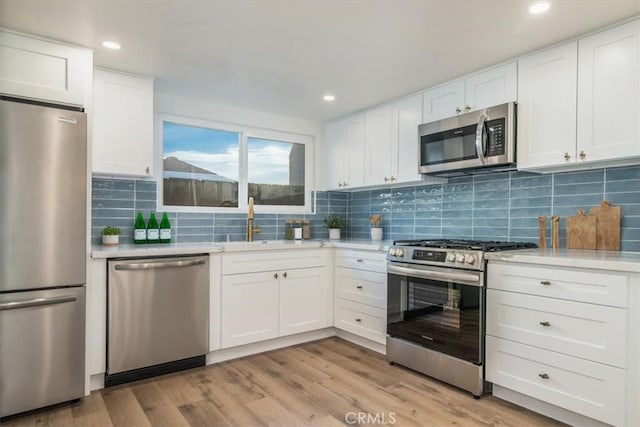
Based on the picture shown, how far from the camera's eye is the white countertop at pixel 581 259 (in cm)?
193

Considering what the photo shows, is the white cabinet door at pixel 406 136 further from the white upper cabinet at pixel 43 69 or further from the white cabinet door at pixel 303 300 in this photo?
the white upper cabinet at pixel 43 69

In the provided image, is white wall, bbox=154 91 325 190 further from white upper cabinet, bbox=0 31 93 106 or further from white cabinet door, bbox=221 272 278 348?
white cabinet door, bbox=221 272 278 348

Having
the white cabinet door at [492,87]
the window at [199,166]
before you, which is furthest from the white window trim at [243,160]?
the white cabinet door at [492,87]

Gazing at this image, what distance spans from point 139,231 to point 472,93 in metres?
2.90

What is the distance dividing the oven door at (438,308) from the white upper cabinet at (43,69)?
8.36ft

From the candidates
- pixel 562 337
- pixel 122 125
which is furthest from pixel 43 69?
pixel 562 337

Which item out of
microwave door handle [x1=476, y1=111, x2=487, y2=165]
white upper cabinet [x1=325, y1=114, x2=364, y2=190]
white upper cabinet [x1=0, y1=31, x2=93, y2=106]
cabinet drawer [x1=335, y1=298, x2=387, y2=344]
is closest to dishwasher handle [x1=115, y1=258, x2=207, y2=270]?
white upper cabinet [x1=0, y1=31, x2=93, y2=106]

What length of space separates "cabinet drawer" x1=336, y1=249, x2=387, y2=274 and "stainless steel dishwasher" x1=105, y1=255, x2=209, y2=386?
129cm

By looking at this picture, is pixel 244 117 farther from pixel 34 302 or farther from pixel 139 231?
pixel 34 302

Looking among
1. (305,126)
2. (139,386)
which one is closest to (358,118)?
(305,126)

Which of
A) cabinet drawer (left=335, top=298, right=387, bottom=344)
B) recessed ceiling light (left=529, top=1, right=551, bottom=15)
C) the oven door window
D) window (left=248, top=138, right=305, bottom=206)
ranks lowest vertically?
cabinet drawer (left=335, top=298, right=387, bottom=344)

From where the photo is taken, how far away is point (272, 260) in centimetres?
340

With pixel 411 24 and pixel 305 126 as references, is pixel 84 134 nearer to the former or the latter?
pixel 411 24

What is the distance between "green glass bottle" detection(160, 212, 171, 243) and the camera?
3330mm
